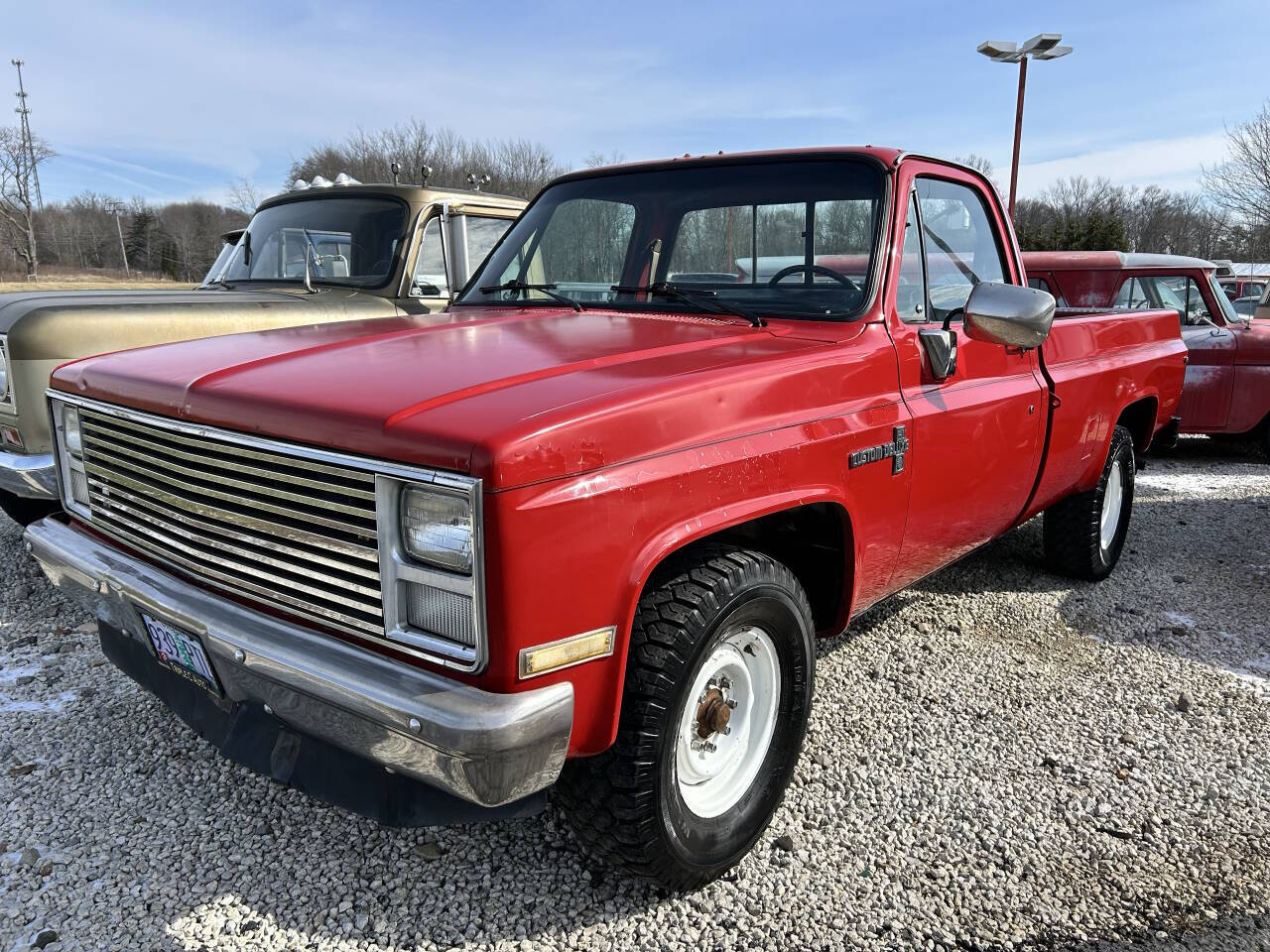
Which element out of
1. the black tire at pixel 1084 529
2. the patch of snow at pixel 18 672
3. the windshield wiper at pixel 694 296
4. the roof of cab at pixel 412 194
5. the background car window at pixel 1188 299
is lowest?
the patch of snow at pixel 18 672

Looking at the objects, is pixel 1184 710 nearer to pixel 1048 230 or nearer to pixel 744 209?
pixel 744 209

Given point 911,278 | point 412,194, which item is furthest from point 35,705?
point 911,278

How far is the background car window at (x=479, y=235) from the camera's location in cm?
567

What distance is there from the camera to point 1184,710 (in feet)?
11.5

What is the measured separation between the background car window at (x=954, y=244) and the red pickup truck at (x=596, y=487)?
19 millimetres

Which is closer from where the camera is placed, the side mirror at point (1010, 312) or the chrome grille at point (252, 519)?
the chrome grille at point (252, 519)

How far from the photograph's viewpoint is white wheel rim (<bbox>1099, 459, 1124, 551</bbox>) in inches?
195

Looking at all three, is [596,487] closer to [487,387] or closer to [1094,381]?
[487,387]

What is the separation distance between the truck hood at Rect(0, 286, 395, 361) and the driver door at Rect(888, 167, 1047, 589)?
313cm

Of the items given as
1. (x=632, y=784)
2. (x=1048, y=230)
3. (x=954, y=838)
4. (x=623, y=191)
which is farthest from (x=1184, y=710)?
(x=1048, y=230)

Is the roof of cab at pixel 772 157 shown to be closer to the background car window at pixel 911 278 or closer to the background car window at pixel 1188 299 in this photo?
the background car window at pixel 911 278

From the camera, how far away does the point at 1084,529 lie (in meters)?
4.72

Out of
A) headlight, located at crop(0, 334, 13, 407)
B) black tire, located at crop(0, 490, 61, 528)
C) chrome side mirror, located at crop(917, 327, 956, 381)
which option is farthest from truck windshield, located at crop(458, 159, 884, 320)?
black tire, located at crop(0, 490, 61, 528)

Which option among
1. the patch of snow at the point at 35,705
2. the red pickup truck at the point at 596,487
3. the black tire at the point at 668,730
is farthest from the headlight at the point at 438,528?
the patch of snow at the point at 35,705
